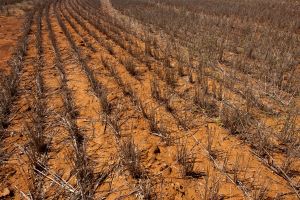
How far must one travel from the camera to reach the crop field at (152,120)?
292 cm

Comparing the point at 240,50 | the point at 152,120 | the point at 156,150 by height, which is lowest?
the point at 156,150

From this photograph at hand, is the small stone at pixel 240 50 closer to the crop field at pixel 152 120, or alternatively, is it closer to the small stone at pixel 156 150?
the crop field at pixel 152 120

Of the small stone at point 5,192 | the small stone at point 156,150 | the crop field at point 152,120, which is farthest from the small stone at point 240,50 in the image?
the small stone at point 5,192

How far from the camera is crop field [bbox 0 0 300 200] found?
292cm

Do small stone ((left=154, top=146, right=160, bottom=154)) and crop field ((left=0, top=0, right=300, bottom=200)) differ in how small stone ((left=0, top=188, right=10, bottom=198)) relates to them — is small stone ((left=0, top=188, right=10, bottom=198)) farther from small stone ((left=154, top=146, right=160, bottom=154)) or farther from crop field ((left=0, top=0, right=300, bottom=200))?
small stone ((left=154, top=146, right=160, bottom=154))

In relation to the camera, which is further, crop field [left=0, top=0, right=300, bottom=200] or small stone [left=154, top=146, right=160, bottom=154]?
small stone [left=154, top=146, right=160, bottom=154]

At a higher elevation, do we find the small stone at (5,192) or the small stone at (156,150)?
the small stone at (156,150)

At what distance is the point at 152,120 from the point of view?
3.84m

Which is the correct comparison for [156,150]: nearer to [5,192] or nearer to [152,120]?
[152,120]

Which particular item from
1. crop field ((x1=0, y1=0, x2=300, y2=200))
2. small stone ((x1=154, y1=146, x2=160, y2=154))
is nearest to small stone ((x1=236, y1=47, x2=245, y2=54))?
crop field ((x1=0, y1=0, x2=300, y2=200))

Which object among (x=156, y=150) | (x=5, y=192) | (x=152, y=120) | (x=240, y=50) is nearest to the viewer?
(x=5, y=192)

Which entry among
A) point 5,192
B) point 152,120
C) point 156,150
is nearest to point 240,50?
point 152,120

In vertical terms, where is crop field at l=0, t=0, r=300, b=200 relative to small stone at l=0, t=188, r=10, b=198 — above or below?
above

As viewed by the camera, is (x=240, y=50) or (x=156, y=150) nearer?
(x=156, y=150)
